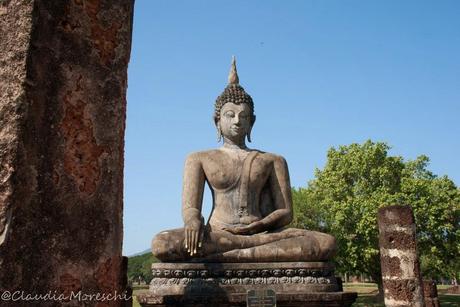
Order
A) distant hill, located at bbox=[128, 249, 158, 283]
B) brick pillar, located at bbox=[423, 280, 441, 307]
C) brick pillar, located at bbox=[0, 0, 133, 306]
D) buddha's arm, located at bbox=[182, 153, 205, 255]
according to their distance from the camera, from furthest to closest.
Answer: distant hill, located at bbox=[128, 249, 158, 283]
brick pillar, located at bbox=[423, 280, 441, 307]
buddha's arm, located at bbox=[182, 153, 205, 255]
brick pillar, located at bbox=[0, 0, 133, 306]

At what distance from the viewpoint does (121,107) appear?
2.23 m

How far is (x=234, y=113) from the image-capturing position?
26.2 ft

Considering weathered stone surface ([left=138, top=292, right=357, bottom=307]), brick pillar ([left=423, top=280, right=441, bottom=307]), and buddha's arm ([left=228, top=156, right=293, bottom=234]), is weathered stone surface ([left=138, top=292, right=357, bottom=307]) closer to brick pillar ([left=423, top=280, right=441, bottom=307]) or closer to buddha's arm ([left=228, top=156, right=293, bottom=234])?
buddha's arm ([left=228, top=156, right=293, bottom=234])

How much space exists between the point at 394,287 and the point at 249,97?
18.0 feet

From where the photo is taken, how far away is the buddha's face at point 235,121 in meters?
7.95

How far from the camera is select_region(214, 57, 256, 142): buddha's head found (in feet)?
26.1

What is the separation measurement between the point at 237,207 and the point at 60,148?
18.5ft

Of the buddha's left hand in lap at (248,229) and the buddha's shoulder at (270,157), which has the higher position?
the buddha's shoulder at (270,157)

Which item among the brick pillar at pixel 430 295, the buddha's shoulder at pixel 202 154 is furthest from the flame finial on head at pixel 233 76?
the brick pillar at pixel 430 295

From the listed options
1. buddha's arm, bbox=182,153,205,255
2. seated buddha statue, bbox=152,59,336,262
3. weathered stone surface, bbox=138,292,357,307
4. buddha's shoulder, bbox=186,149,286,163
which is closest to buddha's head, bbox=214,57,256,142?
seated buddha statue, bbox=152,59,336,262

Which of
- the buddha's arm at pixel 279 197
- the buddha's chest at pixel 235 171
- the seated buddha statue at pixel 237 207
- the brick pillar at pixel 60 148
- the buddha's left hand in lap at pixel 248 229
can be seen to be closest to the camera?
the brick pillar at pixel 60 148

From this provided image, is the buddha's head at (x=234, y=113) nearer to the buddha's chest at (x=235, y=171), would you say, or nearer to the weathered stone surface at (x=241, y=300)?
the buddha's chest at (x=235, y=171)

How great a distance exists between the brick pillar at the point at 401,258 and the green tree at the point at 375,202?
11.8m

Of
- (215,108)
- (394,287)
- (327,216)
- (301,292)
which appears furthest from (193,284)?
(327,216)
